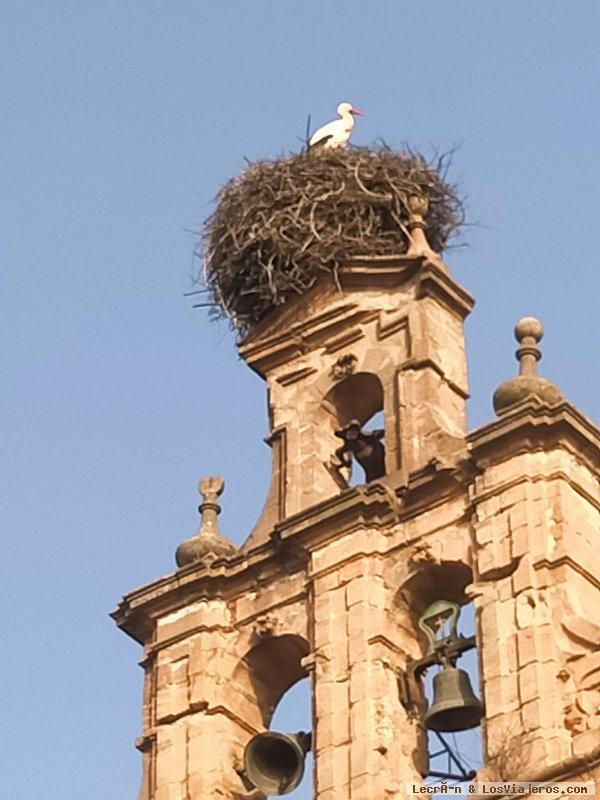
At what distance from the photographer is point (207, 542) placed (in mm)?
20812

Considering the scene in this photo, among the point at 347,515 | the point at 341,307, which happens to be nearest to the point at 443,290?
the point at 341,307

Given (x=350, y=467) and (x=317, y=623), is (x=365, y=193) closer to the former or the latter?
(x=350, y=467)

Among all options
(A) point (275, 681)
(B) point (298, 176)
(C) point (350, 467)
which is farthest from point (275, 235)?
(A) point (275, 681)

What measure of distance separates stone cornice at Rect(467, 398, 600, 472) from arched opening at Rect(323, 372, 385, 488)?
1.57 metres

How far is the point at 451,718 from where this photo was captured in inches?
750

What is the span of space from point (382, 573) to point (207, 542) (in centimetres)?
150

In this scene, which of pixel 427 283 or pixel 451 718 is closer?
pixel 451 718

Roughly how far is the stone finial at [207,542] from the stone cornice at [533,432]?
6.58 ft

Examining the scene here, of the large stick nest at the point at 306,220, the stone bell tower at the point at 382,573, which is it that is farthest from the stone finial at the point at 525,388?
the large stick nest at the point at 306,220

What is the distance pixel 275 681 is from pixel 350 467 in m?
1.60

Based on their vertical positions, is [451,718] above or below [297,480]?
below

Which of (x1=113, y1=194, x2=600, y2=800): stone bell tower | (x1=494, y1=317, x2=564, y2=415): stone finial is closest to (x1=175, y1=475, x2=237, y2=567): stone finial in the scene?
(x1=113, y1=194, x2=600, y2=800): stone bell tower

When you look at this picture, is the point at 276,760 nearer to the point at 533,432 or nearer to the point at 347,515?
the point at 347,515

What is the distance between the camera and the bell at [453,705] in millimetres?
18953
